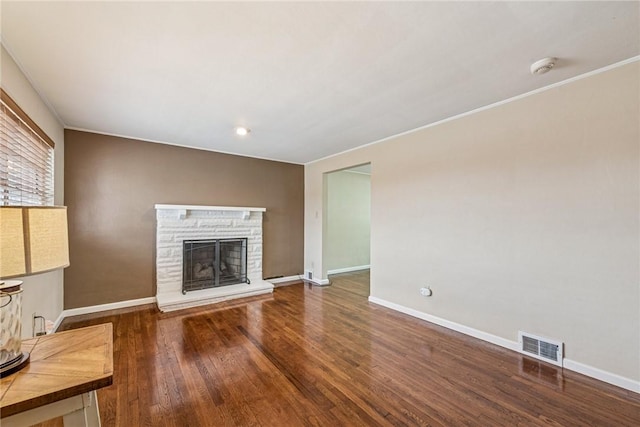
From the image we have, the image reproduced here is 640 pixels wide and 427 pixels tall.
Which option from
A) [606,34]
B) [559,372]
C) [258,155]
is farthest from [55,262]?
[258,155]

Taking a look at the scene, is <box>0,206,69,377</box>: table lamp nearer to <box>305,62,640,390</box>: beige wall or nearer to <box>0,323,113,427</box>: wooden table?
<box>0,323,113,427</box>: wooden table

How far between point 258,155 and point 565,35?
4.24 meters

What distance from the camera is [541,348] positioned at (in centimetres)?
245

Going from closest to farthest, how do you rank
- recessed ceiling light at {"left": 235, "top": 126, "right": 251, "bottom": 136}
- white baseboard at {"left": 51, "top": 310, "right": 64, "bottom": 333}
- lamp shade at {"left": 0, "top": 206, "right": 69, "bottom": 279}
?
lamp shade at {"left": 0, "top": 206, "right": 69, "bottom": 279} → white baseboard at {"left": 51, "top": 310, "right": 64, "bottom": 333} → recessed ceiling light at {"left": 235, "top": 126, "right": 251, "bottom": 136}

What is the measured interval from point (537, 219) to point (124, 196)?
5.03 meters

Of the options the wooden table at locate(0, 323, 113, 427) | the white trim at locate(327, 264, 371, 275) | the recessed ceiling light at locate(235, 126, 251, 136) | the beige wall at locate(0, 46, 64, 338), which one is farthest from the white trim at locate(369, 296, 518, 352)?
the beige wall at locate(0, 46, 64, 338)

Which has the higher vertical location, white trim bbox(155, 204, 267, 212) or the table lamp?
white trim bbox(155, 204, 267, 212)

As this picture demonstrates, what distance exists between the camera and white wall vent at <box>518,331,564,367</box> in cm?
236

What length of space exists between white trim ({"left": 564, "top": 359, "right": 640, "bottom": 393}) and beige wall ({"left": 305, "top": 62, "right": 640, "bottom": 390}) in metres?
0.02

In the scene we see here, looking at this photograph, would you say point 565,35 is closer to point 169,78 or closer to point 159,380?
point 169,78

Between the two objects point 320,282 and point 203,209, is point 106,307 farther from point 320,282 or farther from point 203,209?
point 320,282

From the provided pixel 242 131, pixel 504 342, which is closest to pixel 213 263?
pixel 242 131

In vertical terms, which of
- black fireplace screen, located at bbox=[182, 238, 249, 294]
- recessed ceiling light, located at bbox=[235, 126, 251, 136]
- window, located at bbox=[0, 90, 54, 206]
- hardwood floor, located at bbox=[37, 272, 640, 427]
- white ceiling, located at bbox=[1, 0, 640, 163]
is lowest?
hardwood floor, located at bbox=[37, 272, 640, 427]

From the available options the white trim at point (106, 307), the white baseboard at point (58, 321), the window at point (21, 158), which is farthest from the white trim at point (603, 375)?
the white baseboard at point (58, 321)
